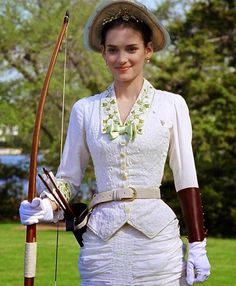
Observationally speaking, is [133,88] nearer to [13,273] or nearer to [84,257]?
[84,257]

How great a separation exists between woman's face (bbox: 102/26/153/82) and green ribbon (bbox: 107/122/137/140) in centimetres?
18

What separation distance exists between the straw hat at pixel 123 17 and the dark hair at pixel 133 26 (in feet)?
0.04

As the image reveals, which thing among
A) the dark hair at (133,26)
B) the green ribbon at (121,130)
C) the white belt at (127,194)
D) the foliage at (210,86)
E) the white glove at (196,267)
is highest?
the foliage at (210,86)

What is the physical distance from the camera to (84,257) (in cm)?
311

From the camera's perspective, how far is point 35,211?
120 inches

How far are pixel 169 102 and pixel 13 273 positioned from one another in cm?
833

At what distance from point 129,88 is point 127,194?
42 cm

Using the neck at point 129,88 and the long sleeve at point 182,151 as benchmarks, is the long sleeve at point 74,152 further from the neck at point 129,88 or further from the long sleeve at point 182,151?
the long sleeve at point 182,151

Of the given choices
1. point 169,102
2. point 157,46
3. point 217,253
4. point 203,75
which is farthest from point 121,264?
point 203,75

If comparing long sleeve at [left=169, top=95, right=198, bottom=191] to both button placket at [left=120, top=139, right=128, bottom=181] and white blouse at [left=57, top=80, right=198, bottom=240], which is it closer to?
white blouse at [left=57, top=80, right=198, bottom=240]

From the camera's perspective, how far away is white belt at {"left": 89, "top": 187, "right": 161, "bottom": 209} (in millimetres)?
3098

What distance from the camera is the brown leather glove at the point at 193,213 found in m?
3.15

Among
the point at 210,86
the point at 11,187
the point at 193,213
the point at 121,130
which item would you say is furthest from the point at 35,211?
the point at 11,187

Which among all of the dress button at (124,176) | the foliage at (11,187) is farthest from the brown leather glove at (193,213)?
the foliage at (11,187)
